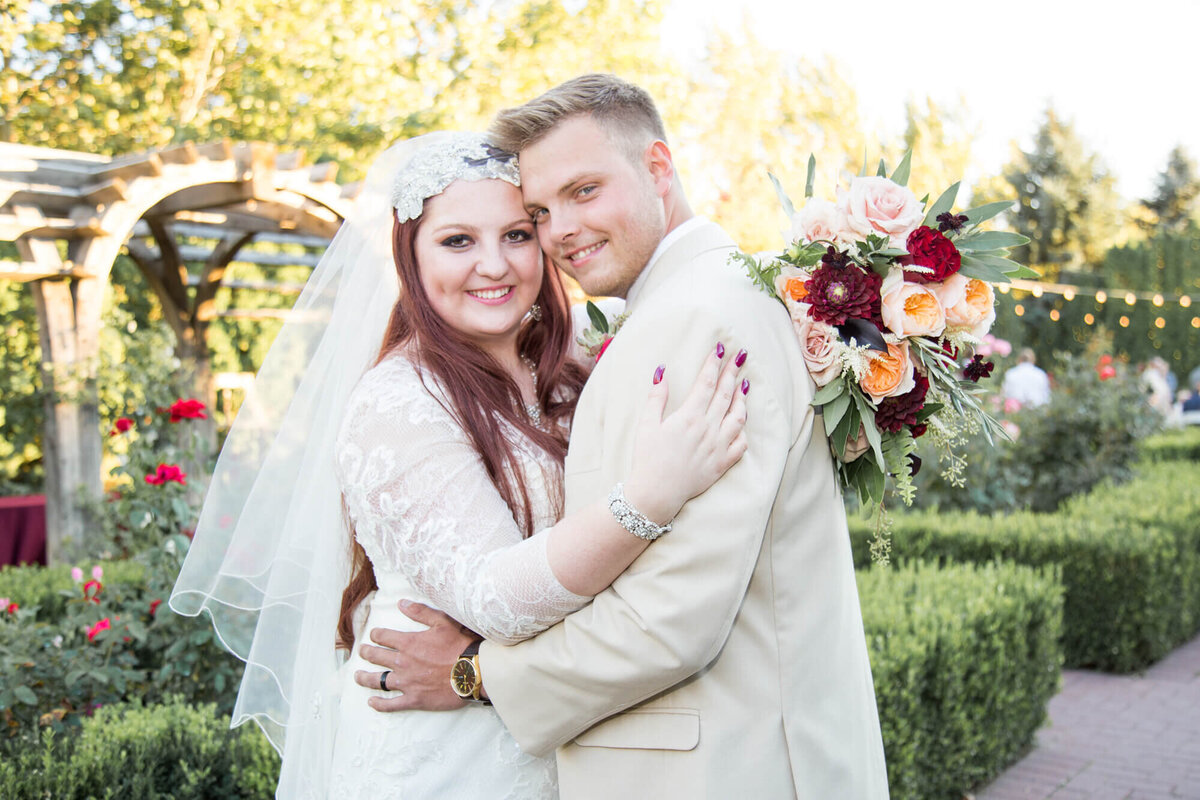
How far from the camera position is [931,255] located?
184 cm

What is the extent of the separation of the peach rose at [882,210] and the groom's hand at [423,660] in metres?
1.21

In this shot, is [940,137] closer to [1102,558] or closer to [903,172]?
[1102,558]

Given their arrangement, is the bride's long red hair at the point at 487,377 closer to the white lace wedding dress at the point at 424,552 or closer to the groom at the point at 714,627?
the white lace wedding dress at the point at 424,552

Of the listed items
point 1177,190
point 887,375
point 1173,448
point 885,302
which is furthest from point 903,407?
point 1177,190

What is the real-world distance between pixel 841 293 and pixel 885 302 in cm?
10

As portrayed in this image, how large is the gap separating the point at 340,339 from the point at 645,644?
1.29 m

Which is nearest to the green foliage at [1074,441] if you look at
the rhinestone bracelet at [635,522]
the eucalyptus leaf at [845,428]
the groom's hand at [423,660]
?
the eucalyptus leaf at [845,428]

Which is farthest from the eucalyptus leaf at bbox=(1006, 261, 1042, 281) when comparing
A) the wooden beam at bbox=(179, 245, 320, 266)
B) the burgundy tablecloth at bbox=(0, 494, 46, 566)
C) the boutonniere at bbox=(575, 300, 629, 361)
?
the wooden beam at bbox=(179, 245, 320, 266)

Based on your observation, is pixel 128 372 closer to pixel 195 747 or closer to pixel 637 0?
pixel 195 747

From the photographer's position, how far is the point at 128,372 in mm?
6934

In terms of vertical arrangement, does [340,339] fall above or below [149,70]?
below

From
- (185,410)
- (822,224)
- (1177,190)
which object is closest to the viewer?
(822,224)

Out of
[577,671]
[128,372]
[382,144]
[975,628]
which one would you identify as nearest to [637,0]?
[382,144]

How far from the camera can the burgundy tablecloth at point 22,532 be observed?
8.16 metres
